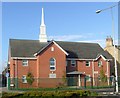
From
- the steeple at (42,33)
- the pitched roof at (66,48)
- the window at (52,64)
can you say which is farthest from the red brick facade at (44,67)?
the steeple at (42,33)

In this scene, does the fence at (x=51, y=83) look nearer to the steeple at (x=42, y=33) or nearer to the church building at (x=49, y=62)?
the church building at (x=49, y=62)

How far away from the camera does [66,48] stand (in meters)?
57.4

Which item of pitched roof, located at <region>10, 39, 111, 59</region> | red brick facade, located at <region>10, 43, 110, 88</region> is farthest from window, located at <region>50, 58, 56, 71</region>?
pitched roof, located at <region>10, 39, 111, 59</region>

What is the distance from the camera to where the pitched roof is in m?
51.8

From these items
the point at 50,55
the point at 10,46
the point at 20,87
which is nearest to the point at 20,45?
the point at 10,46

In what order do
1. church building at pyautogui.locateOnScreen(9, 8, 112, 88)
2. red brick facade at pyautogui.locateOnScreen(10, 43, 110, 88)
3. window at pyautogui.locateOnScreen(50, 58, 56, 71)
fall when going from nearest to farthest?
red brick facade at pyautogui.locateOnScreen(10, 43, 110, 88) < church building at pyautogui.locateOnScreen(9, 8, 112, 88) < window at pyautogui.locateOnScreen(50, 58, 56, 71)

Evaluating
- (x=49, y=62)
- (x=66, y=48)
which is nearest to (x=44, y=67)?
(x=49, y=62)

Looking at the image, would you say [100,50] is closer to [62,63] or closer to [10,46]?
[62,63]

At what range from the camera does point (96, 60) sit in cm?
5762

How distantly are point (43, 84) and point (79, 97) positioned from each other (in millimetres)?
24593

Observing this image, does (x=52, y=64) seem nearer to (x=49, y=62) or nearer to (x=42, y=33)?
(x=49, y=62)

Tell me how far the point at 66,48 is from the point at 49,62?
267 inches

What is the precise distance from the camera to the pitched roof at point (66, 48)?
51.8 metres

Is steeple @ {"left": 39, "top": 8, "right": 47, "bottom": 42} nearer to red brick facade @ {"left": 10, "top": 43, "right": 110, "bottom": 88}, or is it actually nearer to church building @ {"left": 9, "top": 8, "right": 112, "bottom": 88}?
church building @ {"left": 9, "top": 8, "right": 112, "bottom": 88}
